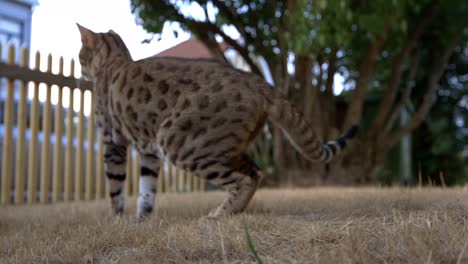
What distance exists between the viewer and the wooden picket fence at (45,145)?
5293mm

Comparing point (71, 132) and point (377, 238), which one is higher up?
point (71, 132)

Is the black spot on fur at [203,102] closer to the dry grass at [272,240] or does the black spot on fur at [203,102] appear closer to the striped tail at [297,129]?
the striped tail at [297,129]

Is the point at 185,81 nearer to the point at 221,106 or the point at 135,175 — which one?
the point at 221,106

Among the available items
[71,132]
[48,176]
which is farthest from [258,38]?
[48,176]

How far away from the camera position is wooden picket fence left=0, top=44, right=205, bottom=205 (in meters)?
5.29

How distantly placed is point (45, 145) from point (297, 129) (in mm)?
3458

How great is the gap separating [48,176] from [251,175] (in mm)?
3167

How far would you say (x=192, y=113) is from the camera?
3.15m

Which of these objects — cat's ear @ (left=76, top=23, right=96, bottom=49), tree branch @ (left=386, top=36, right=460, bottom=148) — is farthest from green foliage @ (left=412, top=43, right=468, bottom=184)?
cat's ear @ (left=76, top=23, right=96, bottom=49)

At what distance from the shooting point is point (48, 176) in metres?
5.67

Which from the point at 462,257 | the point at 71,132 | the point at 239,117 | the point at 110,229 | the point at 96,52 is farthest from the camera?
the point at 71,132

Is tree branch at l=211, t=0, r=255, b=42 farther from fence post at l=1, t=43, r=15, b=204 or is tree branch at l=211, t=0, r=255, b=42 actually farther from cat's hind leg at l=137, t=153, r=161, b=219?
fence post at l=1, t=43, r=15, b=204

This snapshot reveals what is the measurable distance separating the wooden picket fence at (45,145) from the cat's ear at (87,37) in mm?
1244

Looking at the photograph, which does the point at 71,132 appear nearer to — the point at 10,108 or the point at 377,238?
the point at 10,108
